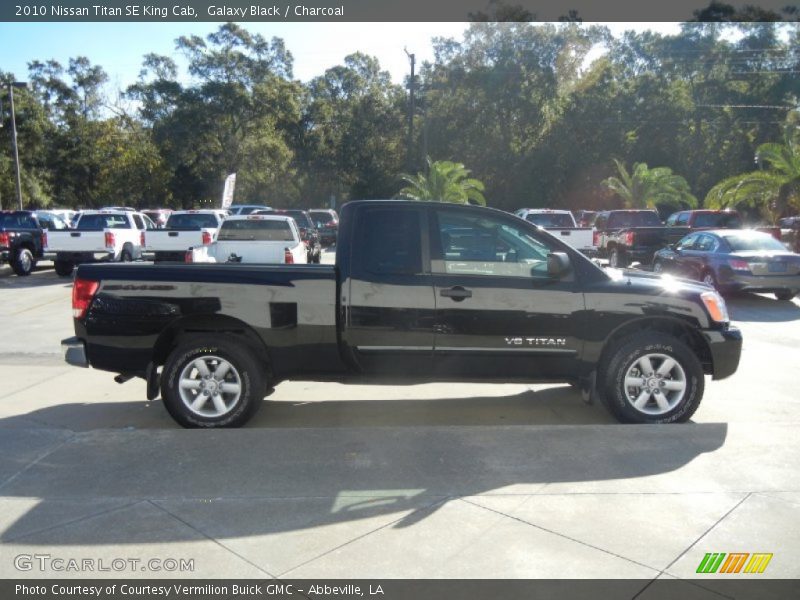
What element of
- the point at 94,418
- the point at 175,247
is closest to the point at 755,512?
the point at 94,418

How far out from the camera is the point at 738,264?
561 inches

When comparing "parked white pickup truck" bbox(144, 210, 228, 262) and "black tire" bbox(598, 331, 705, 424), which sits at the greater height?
"parked white pickup truck" bbox(144, 210, 228, 262)

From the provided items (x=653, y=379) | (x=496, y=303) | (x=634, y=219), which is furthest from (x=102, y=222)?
(x=653, y=379)

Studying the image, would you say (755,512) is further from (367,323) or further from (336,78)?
(336,78)

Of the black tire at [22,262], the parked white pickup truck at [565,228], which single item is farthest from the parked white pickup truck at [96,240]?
the parked white pickup truck at [565,228]

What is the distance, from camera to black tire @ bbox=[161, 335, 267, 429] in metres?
6.03

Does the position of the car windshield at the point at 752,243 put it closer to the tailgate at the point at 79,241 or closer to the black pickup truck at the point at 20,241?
the tailgate at the point at 79,241

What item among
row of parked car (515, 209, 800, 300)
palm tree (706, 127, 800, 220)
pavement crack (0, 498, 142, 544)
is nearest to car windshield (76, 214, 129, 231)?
row of parked car (515, 209, 800, 300)

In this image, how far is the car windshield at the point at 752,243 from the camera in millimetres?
14688

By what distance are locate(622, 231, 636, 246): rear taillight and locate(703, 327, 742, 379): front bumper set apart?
583 inches

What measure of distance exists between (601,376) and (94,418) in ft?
14.8

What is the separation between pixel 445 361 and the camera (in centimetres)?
614

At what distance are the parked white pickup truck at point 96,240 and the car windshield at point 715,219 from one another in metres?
16.3

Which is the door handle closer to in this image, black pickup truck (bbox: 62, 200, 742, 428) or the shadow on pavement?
black pickup truck (bbox: 62, 200, 742, 428)
